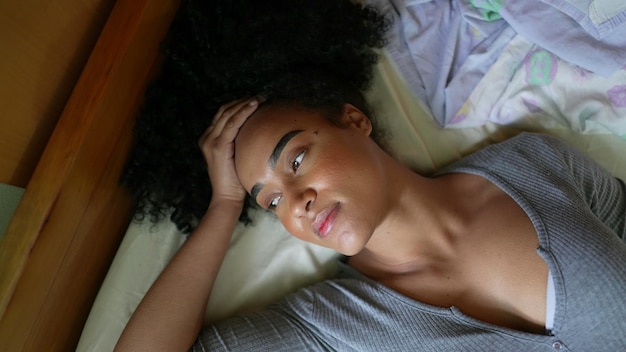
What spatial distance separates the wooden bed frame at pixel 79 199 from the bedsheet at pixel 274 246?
0.19 feet

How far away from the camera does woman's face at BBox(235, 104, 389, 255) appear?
99 cm

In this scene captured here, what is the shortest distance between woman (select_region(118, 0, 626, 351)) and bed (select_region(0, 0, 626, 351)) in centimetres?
9

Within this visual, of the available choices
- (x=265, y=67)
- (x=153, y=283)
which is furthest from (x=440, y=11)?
(x=153, y=283)

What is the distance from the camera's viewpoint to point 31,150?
0.92m

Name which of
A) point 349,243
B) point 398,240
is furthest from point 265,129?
point 398,240

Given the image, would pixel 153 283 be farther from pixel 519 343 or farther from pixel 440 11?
pixel 440 11

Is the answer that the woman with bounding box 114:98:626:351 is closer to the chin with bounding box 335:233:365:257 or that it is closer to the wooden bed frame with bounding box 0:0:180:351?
the chin with bounding box 335:233:365:257

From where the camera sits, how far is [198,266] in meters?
1.14

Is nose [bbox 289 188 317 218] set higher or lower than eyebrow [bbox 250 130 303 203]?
lower

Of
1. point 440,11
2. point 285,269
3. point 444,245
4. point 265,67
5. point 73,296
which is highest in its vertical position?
point 440,11

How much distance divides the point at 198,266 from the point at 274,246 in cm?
22

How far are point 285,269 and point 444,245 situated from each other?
405mm

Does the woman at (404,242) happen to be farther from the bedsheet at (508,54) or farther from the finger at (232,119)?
the bedsheet at (508,54)

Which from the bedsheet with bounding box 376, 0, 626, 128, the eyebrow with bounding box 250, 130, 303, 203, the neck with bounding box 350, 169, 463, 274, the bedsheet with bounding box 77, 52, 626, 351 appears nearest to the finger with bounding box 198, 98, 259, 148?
the eyebrow with bounding box 250, 130, 303, 203
